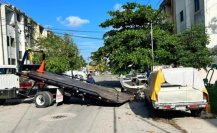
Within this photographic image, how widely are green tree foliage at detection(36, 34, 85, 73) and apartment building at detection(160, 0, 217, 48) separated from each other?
1850 centimetres

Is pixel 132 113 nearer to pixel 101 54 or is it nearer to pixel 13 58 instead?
pixel 101 54

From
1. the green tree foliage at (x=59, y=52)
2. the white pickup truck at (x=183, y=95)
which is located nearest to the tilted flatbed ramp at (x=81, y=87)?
the white pickup truck at (x=183, y=95)

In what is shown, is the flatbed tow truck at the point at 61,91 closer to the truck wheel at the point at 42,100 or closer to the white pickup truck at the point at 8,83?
the truck wheel at the point at 42,100

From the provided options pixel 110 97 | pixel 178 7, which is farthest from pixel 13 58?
pixel 110 97

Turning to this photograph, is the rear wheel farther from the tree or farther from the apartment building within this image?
the tree

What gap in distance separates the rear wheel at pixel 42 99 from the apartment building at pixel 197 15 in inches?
606

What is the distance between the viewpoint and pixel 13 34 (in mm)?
56656

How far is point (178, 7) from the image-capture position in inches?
1695

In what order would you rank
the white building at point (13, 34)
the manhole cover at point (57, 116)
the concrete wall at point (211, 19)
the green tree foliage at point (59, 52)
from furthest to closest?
1. the green tree foliage at point (59, 52)
2. the white building at point (13, 34)
3. the concrete wall at point (211, 19)
4. the manhole cover at point (57, 116)

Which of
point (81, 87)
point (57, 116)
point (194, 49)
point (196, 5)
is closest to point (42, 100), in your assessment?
point (81, 87)

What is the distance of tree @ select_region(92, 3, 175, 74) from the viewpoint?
37.9 metres

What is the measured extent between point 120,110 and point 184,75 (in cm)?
472

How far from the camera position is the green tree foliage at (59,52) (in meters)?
56.7

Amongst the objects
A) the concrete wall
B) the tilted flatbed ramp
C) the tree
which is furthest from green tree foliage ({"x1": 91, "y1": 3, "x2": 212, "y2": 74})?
the tilted flatbed ramp
